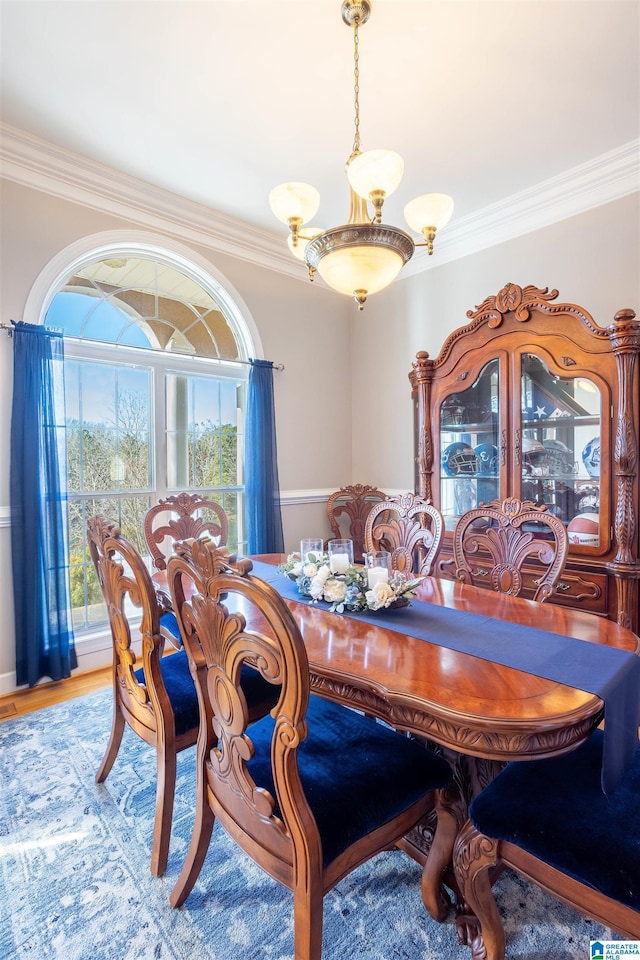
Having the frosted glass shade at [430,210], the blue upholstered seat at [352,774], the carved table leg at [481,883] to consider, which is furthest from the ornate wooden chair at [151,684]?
the frosted glass shade at [430,210]

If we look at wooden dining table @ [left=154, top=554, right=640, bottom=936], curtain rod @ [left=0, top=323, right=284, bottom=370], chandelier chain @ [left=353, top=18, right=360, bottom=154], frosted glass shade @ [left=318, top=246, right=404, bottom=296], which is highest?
chandelier chain @ [left=353, top=18, right=360, bottom=154]

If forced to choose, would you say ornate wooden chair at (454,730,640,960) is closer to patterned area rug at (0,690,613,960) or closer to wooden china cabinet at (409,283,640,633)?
patterned area rug at (0,690,613,960)

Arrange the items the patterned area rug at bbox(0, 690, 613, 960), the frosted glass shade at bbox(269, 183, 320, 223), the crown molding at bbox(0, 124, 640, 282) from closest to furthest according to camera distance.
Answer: the patterned area rug at bbox(0, 690, 613, 960)
the frosted glass shade at bbox(269, 183, 320, 223)
the crown molding at bbox(0, 124, 640, 282)

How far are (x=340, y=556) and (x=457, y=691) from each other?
722 millimetres

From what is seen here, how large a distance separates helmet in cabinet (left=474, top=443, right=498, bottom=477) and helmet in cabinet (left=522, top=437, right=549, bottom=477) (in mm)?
178

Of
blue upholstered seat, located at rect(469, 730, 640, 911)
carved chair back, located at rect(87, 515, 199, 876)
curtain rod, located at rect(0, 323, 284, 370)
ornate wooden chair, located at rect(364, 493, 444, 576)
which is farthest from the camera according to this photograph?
curtain rod, located at rect(0, 323, 284, 370)

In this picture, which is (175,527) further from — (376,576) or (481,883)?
(481,883)

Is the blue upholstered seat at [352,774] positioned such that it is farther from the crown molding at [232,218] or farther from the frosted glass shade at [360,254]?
the crown molding at [232,218]

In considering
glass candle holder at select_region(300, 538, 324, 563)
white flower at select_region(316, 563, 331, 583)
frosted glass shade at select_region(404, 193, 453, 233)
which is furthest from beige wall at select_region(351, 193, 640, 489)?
white flower at select_region(316, 563, 331, 583)

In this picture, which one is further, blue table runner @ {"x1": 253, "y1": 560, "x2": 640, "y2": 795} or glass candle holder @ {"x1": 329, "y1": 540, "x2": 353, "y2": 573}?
glass candle holder @ {"x1": 329, "y1": 540, "x2": 353, "y2": 573}

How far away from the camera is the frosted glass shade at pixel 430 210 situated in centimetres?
184

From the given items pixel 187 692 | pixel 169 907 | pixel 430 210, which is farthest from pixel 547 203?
pixel 169 907

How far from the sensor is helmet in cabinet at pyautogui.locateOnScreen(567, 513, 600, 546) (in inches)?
98.9

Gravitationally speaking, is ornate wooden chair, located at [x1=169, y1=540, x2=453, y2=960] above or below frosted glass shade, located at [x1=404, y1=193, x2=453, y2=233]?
below
